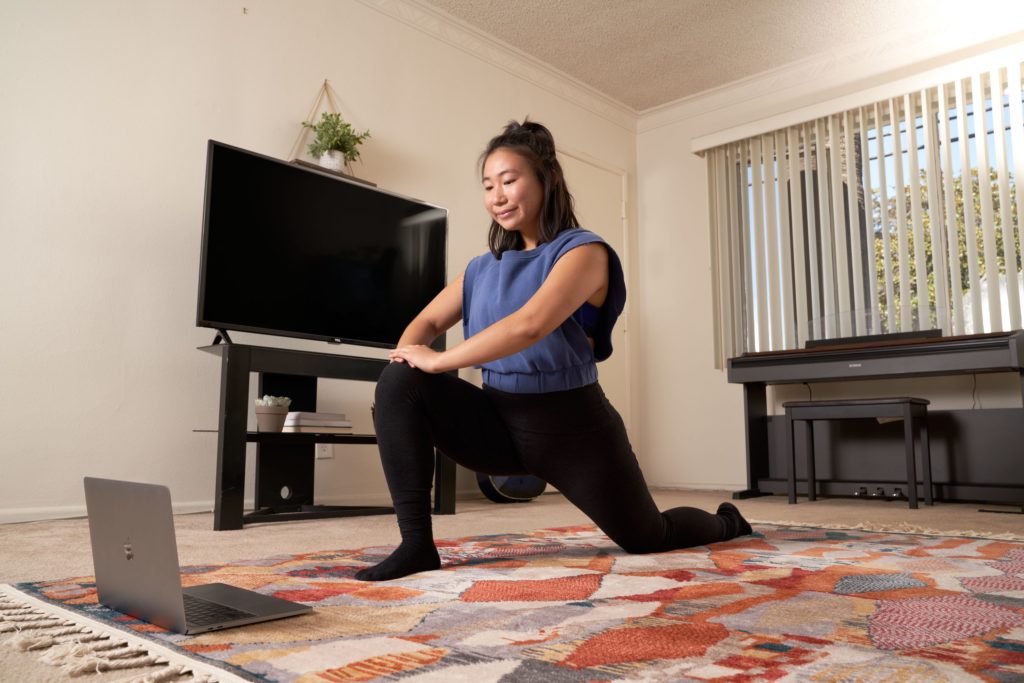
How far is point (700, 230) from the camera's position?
17.2 feet

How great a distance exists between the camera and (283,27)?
3561 millimetres

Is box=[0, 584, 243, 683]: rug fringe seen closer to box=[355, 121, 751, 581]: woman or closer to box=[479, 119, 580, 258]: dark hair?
box=[355, 121, 751, 581]: woman

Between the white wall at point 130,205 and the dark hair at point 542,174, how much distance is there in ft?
6.24

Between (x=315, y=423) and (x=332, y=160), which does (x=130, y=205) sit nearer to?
(x=332, y=160)

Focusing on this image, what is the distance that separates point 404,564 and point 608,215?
4.23 m

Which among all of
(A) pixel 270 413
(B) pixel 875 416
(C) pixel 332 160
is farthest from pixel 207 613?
(B) pixel 875 416

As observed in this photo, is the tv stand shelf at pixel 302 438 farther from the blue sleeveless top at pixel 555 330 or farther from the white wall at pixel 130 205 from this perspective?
the blue sleeveless top at pixel 555 330

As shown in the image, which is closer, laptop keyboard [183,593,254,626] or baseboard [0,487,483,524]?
laptop keyboard [183,593,254,626]

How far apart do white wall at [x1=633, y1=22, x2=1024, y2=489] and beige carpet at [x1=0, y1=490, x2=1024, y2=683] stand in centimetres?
136

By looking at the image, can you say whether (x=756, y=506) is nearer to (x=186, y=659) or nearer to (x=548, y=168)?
(x=548, y=168)

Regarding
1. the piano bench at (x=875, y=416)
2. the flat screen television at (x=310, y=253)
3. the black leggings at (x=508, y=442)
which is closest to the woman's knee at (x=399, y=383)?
the black leggings at (x=508, y=442)

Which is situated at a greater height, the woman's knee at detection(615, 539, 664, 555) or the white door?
the white door

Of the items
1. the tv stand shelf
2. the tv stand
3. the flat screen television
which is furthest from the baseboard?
the flat screen television

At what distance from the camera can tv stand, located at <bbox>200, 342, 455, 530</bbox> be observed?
7.82 ft
